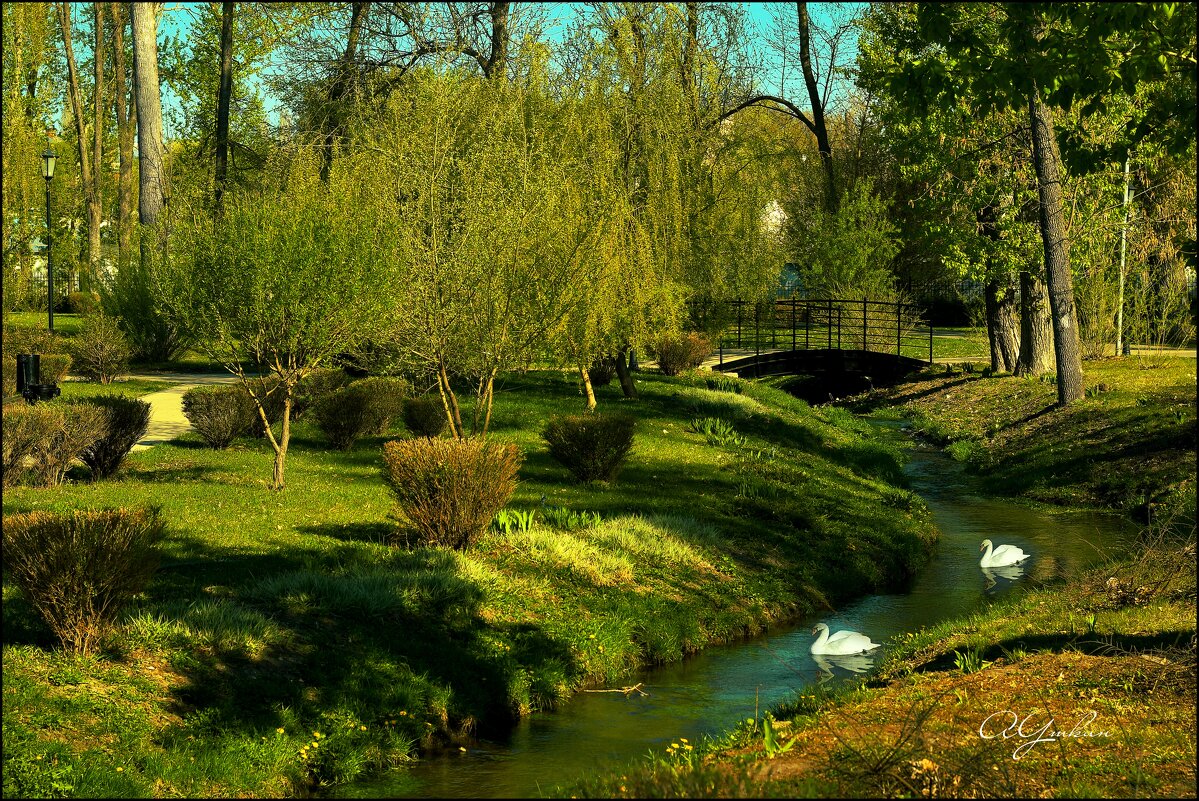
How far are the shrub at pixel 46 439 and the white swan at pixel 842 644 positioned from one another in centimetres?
958

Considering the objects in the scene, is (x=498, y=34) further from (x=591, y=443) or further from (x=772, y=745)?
(x=772, y=745)

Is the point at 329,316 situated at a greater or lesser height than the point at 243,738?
greater

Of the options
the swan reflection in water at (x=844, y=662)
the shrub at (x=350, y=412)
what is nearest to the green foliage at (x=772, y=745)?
the swan reflection in water at (x=844, y=662)

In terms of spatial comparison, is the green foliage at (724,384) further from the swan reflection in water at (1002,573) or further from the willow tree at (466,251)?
the swan reflection in water at (1002,573)

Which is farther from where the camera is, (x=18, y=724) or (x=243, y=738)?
(x=243, y=738)

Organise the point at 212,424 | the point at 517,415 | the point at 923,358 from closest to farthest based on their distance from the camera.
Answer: the point at 212,424 → the point at 517,415 → the point at 923,358

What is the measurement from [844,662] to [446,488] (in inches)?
173

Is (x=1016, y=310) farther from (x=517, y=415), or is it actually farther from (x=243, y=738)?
(x=243, y=738)

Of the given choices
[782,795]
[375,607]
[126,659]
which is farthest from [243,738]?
[782,795]

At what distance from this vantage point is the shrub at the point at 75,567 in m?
8.51

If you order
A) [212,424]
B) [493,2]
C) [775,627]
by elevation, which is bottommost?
[775,627]

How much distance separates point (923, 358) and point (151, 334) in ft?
70.7

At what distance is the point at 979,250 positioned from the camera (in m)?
24.7

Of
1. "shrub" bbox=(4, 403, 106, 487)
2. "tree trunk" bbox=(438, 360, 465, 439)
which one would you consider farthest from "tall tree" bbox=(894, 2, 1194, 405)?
"shrub" bbox=(4, 403, 106, 487)
